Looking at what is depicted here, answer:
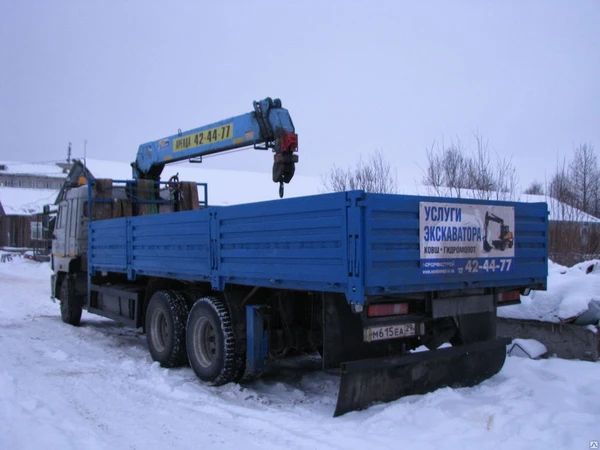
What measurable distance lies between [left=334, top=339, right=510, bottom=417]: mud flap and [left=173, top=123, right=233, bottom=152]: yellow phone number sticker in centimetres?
493

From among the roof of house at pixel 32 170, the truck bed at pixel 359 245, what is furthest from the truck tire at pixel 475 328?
the roof of house at pixel 32 170

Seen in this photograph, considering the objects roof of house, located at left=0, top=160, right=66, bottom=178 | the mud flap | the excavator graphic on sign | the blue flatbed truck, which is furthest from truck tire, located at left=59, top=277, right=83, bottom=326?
roof of house, located at left=0, top=160, right=66, bottom=178

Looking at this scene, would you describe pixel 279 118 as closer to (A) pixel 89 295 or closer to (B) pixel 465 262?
(B) pixel 465 262

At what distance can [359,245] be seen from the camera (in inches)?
185

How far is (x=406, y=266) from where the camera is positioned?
5.04 meters

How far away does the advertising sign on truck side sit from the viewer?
17.2 ft

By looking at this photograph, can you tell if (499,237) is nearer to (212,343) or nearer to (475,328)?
(475,328)

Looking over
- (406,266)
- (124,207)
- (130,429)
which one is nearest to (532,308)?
(406,266)

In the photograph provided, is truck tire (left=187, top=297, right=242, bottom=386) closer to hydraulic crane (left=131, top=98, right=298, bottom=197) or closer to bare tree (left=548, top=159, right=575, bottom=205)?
hydraulic crane (left=131, top=98, right=298, bottom=197)

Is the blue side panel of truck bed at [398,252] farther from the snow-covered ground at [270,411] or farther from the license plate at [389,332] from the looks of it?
the snow-covered ground at [270,411]

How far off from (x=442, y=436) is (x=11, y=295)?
15252 millimetres

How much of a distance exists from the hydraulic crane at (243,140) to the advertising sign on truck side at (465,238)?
284 cm

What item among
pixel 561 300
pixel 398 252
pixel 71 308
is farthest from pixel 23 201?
pixel 398 252

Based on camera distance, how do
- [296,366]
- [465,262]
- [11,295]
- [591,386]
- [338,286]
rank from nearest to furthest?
[338,286] → [465,262] → [591,386] → [296,366] → [11,295]
